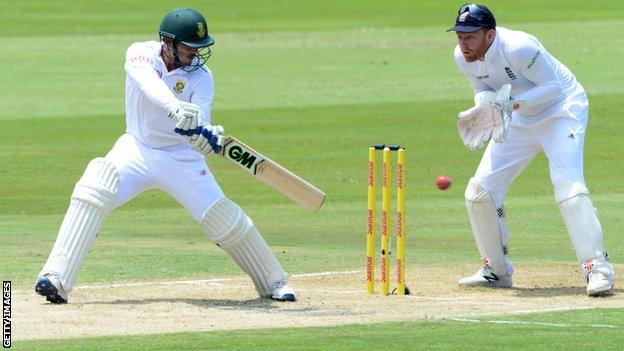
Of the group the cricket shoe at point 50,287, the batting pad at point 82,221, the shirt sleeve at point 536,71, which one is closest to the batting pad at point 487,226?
the shirt sleeve at point 536,71

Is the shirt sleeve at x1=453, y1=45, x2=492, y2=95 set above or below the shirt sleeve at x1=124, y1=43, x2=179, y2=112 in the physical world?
above

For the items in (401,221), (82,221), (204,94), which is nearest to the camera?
(82,221)

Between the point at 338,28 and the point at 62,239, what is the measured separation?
1208 inches

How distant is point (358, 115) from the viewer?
24.2 meters

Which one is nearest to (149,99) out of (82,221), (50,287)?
(82,221)

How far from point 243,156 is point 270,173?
23 centimetres

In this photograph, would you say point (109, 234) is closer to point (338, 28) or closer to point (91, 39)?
point (91, 39)

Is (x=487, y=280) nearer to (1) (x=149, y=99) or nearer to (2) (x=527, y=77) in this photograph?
(2) (x=527, y=77)

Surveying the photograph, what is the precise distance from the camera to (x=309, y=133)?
22.7 metres

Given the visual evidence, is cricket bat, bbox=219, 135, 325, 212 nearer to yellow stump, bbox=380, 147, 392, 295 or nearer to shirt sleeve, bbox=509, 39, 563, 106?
yellow stump, bbox=380, 147, 392, 295

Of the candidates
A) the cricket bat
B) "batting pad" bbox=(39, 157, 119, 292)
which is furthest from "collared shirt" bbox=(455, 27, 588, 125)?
"batting pad" bbox=(39, 157, 119, 292)

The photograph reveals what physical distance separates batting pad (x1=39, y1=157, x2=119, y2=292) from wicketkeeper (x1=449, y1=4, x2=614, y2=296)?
7.80 ft

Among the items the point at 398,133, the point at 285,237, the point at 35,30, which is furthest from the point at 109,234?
the point at 35,30

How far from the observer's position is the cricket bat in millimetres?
9961
